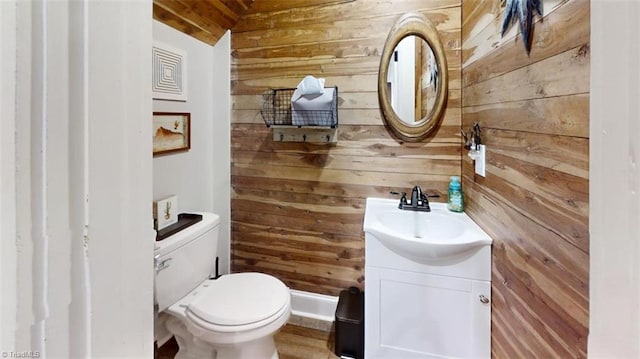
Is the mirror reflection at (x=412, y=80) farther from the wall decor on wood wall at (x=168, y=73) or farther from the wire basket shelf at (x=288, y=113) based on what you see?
the wall decor on wood wall at (x=168, y=73)

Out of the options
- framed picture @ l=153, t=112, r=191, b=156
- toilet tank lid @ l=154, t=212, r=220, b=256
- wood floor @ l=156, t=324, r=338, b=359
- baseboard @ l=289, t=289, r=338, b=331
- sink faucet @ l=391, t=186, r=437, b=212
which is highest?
framed picture @ l=153, t=112, r=191, b=156

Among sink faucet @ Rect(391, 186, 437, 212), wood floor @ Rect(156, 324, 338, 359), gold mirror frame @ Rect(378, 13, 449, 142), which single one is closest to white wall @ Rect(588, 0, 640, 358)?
sink faucet @ Rect(391, 186, 437, 212)

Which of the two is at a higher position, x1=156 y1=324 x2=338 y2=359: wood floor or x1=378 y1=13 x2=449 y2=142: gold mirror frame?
x1=378 y1=13 x2=449 y2=142: gold mirror frame

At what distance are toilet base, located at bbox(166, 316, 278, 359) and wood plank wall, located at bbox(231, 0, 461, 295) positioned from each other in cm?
68

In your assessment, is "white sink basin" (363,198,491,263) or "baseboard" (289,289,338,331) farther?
"baseboard" (289,289,338,331)

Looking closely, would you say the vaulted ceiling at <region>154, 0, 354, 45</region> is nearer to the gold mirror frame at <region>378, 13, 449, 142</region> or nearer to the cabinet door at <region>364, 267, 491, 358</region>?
the gold mirror frame at <region>378, 13, 449, 142</region>

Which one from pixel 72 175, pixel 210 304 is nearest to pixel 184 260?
pixel 210 304

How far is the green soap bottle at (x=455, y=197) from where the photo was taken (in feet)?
5.69

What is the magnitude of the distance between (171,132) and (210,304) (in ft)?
3.22

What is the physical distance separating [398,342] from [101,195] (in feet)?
4.83

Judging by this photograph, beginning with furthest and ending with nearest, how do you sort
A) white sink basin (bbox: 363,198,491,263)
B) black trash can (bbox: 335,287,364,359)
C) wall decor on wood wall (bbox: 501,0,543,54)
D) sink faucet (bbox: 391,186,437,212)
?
sink faucet (bbox: 391,186,437,212) < black trash can (bbox: 335,287,364,359) < white sink basin (bbox: 363,198,491,263) < wall decor on wood wall (bbox: 501,0,543,54)

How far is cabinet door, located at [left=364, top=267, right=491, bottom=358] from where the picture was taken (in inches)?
52.6

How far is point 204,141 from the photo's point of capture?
2143mm

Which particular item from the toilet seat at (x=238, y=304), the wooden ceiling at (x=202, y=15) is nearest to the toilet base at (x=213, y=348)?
the toilet seat at (x=238, y=304)
